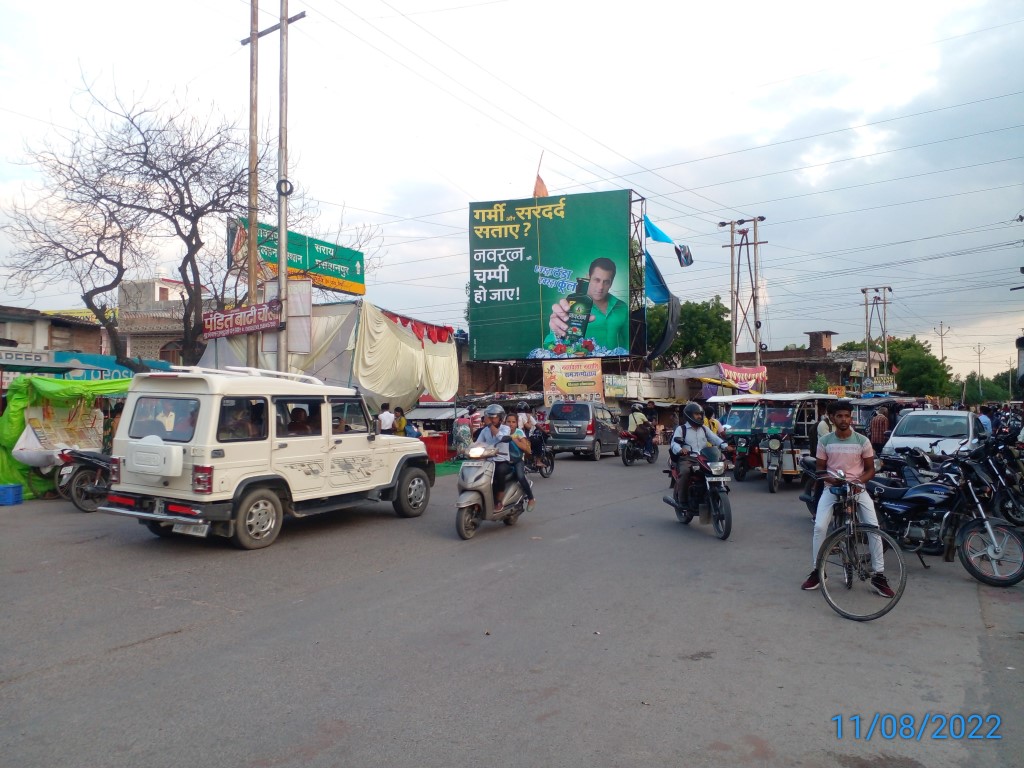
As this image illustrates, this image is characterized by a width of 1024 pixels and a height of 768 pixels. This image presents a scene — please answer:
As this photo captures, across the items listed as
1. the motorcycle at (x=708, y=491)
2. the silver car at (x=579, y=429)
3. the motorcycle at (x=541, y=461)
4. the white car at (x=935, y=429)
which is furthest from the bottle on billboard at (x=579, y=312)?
the motorcycle at (x=708, y=491)

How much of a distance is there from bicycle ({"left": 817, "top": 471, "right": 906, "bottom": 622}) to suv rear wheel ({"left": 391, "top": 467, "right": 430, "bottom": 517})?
21.1ft

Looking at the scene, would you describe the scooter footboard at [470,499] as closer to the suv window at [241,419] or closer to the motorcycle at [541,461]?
the suv window at [241,419]

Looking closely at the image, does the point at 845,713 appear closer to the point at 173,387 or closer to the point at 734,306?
the point at 173,387

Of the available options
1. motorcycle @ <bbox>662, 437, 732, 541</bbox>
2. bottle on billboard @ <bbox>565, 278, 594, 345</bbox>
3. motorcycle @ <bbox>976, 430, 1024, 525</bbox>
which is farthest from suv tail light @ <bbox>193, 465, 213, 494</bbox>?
bottle on billboard @ <bbox>565, 278, 594, 345</bbox>

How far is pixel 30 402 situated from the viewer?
1258cm

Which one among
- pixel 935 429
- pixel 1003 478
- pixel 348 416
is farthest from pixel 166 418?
pixel 935 429

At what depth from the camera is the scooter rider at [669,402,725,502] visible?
10195 millimetres

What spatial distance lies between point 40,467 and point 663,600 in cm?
1114

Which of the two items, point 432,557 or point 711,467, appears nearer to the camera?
point 432,557

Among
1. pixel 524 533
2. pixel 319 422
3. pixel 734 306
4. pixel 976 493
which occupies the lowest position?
pixel 524 533

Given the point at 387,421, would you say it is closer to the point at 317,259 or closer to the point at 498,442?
the point at 317,259

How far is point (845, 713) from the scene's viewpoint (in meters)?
4.24

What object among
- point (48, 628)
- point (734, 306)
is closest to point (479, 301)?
point (734, 306)
